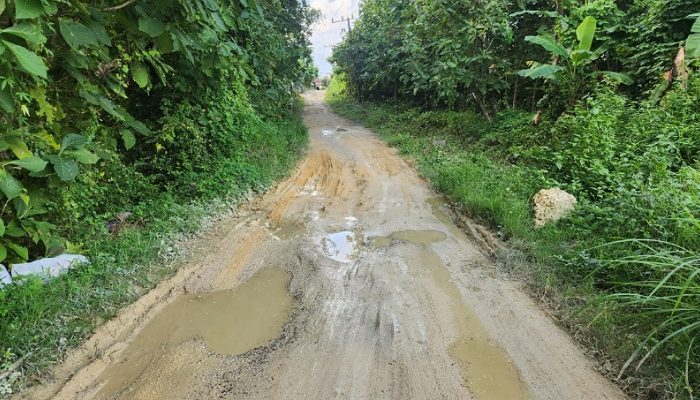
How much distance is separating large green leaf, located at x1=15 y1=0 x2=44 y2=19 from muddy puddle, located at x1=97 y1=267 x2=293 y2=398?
2.29 metres

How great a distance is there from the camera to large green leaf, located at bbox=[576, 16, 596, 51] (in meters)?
6.29

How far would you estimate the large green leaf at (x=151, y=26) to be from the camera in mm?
A: 2575

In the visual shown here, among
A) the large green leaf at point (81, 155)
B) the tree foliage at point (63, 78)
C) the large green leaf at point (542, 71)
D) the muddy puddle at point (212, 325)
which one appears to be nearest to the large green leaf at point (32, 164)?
the tree foliage at point (63, 78)

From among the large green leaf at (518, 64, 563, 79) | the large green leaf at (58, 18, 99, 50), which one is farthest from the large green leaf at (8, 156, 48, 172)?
the large green leaf at (518, 64, 563, 79)

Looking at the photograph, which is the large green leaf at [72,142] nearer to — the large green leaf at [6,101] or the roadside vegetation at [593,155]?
the large green leaf at [6,101]

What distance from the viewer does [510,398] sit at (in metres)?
2.49

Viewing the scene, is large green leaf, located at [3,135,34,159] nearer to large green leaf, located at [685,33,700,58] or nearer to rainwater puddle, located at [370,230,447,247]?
rainwater puddle, located at [370,230,447,247]

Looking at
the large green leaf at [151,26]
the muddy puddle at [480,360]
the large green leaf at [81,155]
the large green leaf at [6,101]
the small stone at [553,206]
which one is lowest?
the muddy puddle at [480,360]

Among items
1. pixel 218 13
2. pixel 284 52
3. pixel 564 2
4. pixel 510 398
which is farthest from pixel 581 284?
pixel 284 52

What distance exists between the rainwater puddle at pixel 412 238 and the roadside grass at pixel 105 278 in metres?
2.20

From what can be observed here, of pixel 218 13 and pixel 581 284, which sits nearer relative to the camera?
pixel 218 13

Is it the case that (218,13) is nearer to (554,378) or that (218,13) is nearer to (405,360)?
(405,360)

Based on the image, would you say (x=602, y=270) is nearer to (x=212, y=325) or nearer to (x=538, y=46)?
(x=212, y=325)

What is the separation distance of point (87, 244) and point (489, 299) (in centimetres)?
386
